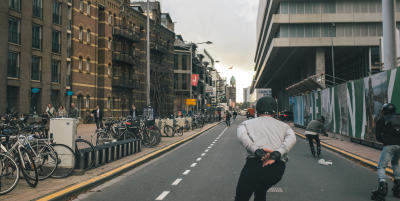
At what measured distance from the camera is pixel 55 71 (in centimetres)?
3419

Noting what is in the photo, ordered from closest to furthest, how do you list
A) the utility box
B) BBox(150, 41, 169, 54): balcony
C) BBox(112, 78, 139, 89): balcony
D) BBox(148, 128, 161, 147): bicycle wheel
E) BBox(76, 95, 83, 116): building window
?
the utility box → BBox(148, 128, 161, 147): bicycle wheel → BBox(76, 95, 83, 116): building window → BBox(112, 78, 139, 89): balcony → BBox(150, 41, 169, 54): balcony

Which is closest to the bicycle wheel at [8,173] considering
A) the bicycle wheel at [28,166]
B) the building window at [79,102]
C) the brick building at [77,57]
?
the bicycle wheel at [28,166]

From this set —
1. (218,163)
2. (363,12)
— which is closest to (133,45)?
(363,12)

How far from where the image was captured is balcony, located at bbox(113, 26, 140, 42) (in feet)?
147

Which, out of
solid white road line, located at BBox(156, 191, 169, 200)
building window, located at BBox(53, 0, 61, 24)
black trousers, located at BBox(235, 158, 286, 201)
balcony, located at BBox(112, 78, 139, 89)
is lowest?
solid white road line, located at BBox(156, 191, 169, 200)

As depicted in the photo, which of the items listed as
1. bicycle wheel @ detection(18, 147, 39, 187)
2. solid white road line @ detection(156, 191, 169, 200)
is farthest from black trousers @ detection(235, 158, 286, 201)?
bicycle wheel @ detection(18, 147, 39, 187)

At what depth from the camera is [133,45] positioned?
4991cm

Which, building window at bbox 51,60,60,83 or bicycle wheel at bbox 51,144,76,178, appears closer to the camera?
bicycle wheel at bbox 51,144,76,178

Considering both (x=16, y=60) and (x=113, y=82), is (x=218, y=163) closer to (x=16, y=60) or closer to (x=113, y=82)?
(x=16, y=60)

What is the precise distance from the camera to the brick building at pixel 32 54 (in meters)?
27.7

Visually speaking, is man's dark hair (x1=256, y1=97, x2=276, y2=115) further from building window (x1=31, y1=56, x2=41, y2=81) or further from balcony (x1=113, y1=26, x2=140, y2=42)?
balcony (x1=113, y1=26, x2=140, y2=42)

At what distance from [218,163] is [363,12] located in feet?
126

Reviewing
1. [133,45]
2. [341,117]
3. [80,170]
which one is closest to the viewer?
[80,170]

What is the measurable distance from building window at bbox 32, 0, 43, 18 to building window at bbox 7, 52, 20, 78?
14.3ft
